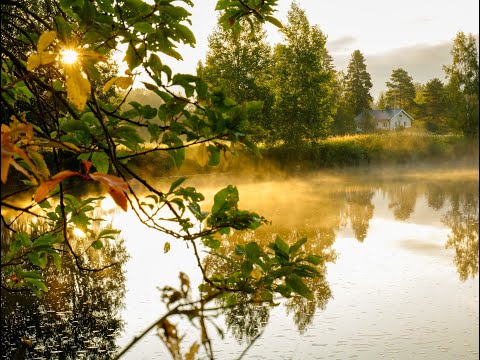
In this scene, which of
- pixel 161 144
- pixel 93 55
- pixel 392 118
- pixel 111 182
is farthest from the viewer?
pixel 392 118

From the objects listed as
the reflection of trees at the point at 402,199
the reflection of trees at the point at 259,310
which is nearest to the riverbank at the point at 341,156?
the reflection of trees at the point at 402,199

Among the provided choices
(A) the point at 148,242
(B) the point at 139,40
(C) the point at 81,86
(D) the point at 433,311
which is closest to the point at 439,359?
(D) the point at 433,311

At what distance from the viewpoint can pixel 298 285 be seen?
5.37ft

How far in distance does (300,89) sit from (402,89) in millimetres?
48662

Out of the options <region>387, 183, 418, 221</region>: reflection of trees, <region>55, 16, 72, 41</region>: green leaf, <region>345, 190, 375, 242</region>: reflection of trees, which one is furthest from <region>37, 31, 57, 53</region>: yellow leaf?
<region>387, 183, 418, 221</region>: reflection of trees

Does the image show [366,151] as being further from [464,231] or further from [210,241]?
[210,241]

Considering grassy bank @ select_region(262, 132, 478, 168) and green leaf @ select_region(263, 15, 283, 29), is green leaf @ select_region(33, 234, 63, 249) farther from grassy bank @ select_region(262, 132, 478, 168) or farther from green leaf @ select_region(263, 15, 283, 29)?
grassy bank @ select_region(262, 132, 478, 168)

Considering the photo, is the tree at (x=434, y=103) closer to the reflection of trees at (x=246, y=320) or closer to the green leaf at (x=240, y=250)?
the reflection of trees at (x=246, y=320)

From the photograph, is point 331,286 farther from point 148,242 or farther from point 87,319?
point 148,242

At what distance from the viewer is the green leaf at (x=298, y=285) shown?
1.62 metres

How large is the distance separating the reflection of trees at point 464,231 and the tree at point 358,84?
40919 millimetres

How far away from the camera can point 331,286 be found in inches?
364

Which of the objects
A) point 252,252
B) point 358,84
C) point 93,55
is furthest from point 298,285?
point 358,84

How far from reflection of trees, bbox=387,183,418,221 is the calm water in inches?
53.8
